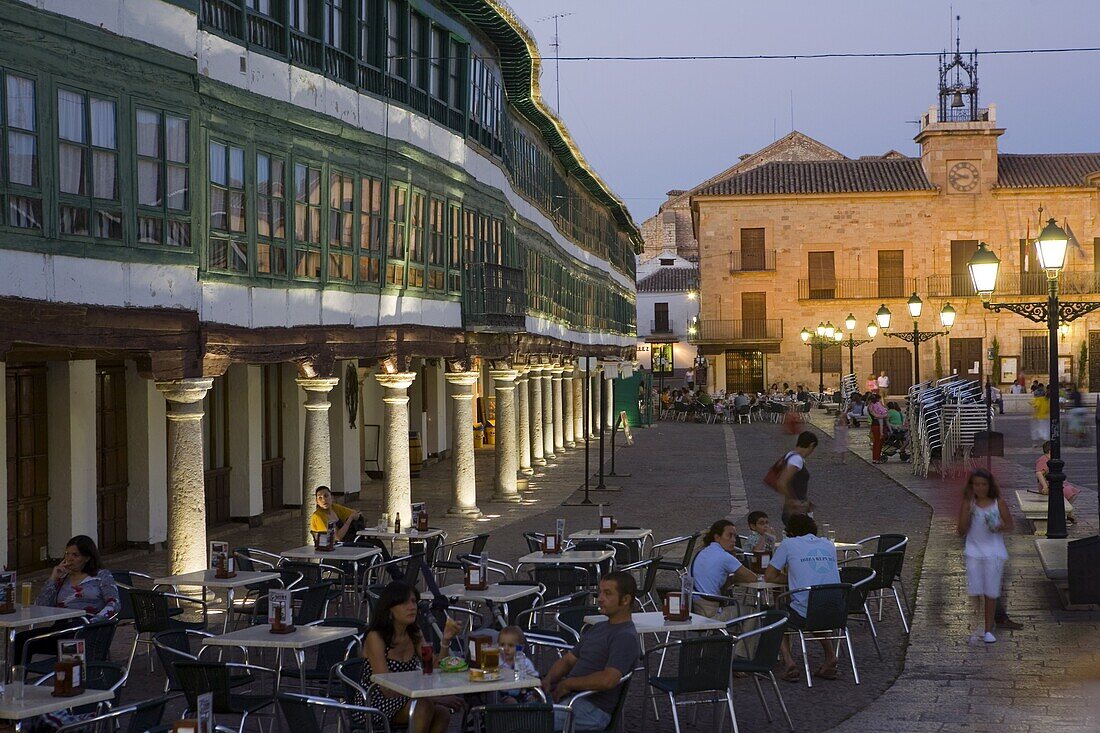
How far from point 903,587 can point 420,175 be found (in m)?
10.1

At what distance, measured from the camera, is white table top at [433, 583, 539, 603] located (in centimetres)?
1224

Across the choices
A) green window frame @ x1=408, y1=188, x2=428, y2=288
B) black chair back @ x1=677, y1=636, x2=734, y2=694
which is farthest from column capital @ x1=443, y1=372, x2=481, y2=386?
black chair back @ x1=677, y1=636, x2=734, y2=694

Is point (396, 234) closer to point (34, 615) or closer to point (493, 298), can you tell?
point (493, 298)

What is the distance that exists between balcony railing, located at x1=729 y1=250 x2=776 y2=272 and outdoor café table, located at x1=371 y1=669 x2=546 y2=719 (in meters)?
63.2

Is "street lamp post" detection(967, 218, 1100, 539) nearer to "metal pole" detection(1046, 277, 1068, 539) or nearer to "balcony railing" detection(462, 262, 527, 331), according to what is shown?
"metal pole" detection(1046, 277, 1068, 539)

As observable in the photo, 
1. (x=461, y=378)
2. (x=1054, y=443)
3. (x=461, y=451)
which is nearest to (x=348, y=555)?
(x=1054, y=443)

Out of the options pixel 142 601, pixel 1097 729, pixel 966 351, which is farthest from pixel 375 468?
pixel 966 351

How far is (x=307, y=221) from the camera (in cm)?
1866

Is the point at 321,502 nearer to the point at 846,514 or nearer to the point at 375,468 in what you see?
the point at 846,514

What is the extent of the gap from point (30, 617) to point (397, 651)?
3.49m

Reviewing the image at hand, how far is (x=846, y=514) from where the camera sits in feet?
81.3

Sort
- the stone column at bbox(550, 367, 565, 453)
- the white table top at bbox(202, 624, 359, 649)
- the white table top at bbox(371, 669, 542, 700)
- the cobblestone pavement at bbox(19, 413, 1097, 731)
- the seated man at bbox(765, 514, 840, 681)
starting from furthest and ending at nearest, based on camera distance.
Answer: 1. the stone column at bbox(550, 367, 565, 453)
2. the seated man at bbox(765, 514, 840, 681)
3. the cobblestone pavement at bbox(19, 413, 1097, 731)
4. the white table top at bbox(202, 624, 359, 649)
5. the white table top at bbox(371, 669, 542, 700)

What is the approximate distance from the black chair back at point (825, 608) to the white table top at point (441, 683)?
3.55 m

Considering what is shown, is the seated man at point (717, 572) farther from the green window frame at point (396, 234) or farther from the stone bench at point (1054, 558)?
the green window frame at point (396, 234)
